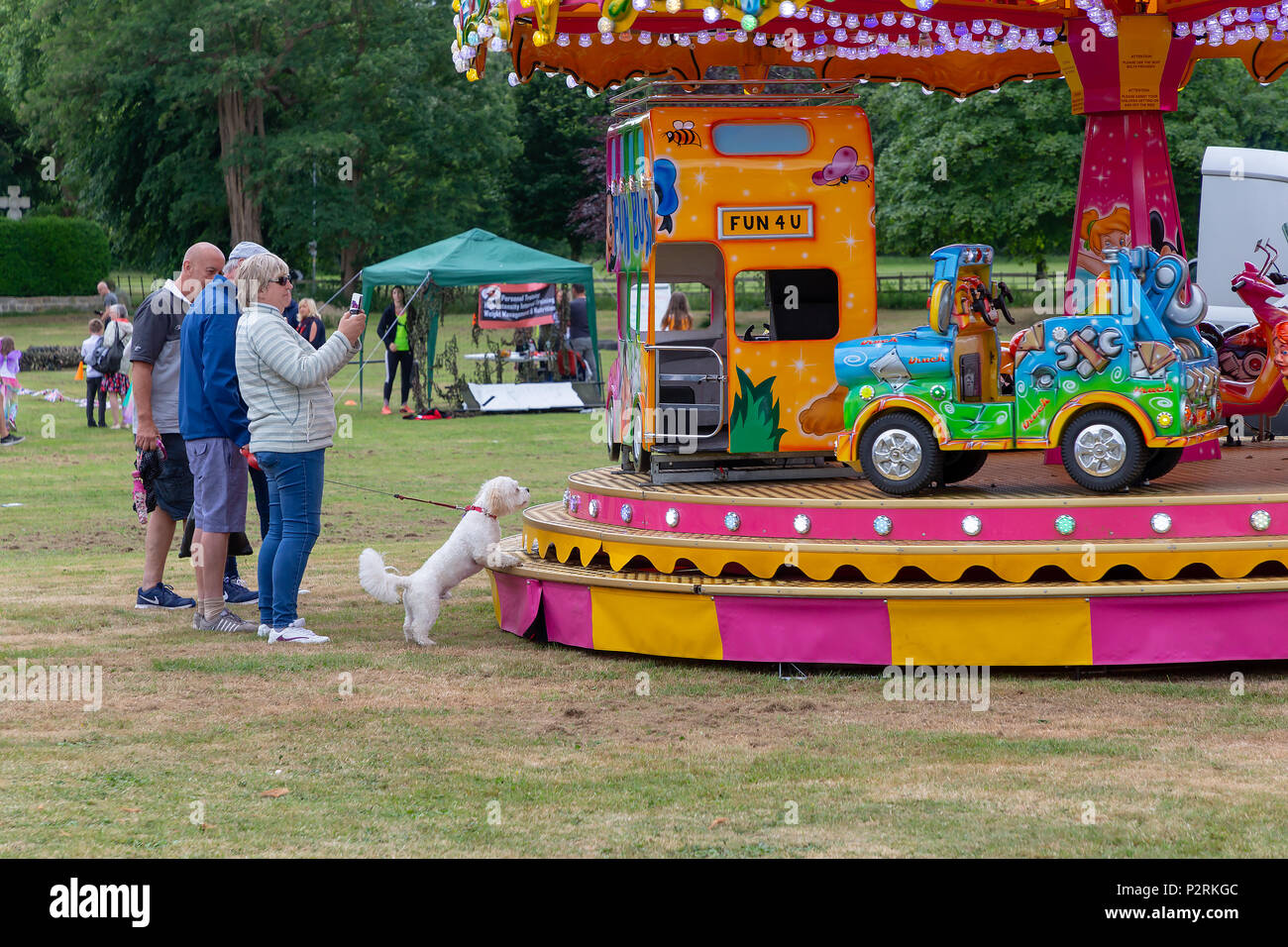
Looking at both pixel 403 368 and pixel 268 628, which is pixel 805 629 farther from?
pixel 403 368

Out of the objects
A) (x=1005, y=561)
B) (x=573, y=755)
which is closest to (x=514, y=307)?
(x=1005, y=561)

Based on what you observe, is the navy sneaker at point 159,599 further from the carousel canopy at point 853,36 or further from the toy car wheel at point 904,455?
the toy car wheel at point 904,455

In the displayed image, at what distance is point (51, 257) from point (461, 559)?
147 ft

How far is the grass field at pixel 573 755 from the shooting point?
18.2 feet

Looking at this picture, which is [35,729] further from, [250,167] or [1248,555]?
[250,167]

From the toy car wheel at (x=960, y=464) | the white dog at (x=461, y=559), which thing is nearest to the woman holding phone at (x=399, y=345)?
the white dog at (x=461, y=559)

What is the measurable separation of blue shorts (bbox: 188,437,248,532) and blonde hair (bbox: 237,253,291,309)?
35.9 inches

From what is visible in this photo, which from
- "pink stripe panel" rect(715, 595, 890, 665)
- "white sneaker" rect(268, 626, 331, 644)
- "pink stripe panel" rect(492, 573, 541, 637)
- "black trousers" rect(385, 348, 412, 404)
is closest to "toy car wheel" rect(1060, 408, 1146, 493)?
"pink stripe panel" rect(715, 595, 890, 665)

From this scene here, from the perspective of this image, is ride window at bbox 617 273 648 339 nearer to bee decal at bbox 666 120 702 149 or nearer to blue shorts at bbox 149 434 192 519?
bee decal at bbox 666 120 702 149

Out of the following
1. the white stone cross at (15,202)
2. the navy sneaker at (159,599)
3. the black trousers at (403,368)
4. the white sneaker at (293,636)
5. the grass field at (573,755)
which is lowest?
the grass field at (573,755)

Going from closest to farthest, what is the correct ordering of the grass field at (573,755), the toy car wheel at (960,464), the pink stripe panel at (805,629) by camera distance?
the grass field at (573,755) → the pink stripe panel at (805,629) → the toy car wheel at (960,464)

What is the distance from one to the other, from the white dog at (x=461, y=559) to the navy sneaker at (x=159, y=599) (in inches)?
69.6

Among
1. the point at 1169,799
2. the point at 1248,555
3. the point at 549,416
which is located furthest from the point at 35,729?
the point at 549,416

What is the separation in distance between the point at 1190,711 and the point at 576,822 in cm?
311
